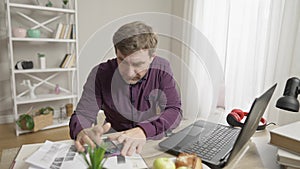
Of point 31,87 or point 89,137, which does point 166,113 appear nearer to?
point 89,137

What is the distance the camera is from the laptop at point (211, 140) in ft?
2.19

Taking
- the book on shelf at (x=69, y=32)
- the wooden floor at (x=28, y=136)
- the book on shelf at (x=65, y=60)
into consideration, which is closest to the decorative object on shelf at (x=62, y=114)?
the wooden floor at (x=28, y=136)

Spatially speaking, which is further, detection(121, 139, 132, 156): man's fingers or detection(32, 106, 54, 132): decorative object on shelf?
detection(32, 106, 54, 132): decorative object on shelf

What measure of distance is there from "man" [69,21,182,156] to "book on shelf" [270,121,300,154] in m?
0.34

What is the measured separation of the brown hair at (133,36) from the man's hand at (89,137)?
259 mm

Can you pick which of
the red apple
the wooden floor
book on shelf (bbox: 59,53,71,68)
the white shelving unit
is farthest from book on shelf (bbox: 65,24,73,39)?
the red apple

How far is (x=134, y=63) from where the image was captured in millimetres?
742

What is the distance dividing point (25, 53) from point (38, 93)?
1.52 feet

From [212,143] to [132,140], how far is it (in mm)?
268

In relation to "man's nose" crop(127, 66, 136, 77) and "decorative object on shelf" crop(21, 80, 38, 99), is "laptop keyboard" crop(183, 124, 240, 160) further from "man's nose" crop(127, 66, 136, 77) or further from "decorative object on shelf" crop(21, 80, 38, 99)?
"decorative object on shelf" crop(21, 80, 38, 99)

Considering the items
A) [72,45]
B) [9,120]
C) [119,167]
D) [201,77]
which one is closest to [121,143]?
[119,167]

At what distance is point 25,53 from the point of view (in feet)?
8.53

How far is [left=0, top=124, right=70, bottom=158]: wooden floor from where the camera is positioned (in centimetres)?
216

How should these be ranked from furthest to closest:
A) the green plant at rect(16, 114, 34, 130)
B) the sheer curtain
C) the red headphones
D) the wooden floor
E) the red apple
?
the green plant at rect(16, 114, 34, 130), the wooden floor, the sheer curtain, the red headphones, the red apple
